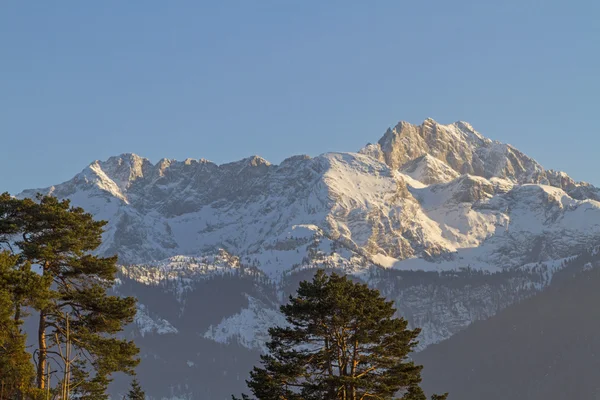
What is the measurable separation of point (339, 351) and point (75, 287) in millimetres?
16350

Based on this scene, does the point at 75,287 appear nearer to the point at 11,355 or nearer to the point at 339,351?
the point at 11,355

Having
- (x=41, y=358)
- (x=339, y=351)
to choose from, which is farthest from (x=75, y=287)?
(x=339, y=351)

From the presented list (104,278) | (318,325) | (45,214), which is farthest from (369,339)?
(45,214)

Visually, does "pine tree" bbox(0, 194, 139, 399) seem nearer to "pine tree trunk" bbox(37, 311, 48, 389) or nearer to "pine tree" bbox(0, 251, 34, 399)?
"pine tree trunk" bbox(37, 311, 48, 389)

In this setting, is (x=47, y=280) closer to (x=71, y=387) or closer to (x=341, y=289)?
(x=71, y=387)

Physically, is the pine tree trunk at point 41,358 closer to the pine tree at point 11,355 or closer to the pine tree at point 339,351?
the pine tree at point 11,355

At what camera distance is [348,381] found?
5447cm

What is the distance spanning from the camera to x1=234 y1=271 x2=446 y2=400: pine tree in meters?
56.4

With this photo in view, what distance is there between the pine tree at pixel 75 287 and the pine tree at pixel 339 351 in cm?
944

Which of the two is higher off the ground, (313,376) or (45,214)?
(45,214)

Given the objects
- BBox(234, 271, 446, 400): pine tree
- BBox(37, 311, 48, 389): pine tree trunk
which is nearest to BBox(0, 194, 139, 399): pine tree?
BBox(37, 311, 48, 389): pine tree trunk

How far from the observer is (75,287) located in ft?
176

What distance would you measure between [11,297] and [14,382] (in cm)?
427

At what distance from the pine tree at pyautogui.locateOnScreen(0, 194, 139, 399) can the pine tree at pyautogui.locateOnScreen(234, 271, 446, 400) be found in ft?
31.0
